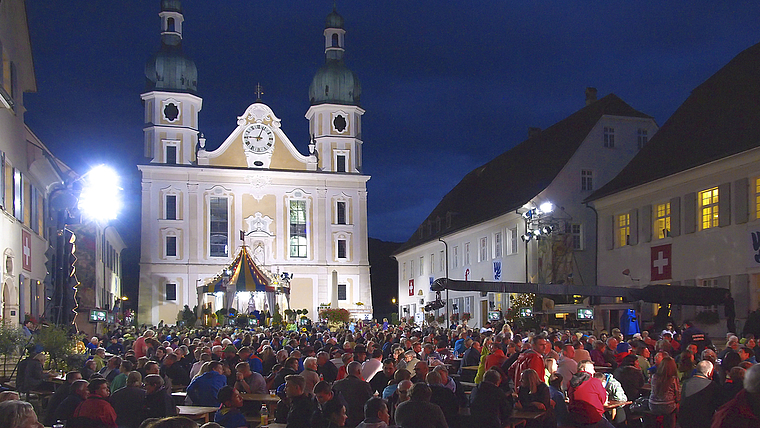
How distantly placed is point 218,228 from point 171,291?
197 inches

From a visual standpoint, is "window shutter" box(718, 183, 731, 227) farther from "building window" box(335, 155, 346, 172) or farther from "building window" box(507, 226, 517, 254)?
"building window" box(335, 155, 346, 172)

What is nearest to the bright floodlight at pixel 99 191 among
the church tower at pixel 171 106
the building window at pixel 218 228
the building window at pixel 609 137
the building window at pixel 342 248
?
the building window at pixel 609 137

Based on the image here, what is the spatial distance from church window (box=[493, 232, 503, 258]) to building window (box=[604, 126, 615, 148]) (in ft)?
20.7

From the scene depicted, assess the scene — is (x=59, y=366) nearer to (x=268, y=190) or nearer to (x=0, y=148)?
(x=0, y=148)

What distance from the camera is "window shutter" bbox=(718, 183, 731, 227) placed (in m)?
22.3

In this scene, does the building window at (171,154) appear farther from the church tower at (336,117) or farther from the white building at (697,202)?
the white building at (697,202)

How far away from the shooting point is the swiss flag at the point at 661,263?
25219 mm

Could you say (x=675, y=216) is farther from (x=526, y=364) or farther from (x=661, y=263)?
(x=526, y=364)

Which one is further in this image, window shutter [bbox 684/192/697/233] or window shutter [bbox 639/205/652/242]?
window shutter [bbox 639/205/652/242]

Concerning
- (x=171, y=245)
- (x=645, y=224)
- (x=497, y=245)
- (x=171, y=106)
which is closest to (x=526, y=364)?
(x=645, y=224)

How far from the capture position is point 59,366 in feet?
51.7

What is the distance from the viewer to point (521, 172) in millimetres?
39438

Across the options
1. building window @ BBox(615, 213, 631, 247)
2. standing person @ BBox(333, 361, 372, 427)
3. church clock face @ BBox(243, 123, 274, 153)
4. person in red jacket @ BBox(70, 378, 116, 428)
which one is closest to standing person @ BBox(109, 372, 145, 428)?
person in red jacket @ BBox(70, 378, 116, 428)

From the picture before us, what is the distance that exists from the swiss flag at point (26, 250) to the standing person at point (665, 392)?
18409mm
